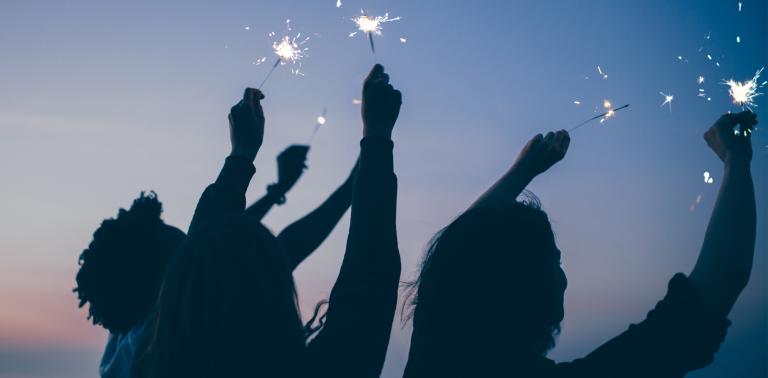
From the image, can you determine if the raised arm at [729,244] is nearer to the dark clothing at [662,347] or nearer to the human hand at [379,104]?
the dark clothing at [662,347]

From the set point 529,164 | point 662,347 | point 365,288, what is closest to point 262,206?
point 529,164

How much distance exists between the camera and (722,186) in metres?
2.32

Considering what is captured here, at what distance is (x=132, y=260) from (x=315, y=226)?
877 millimetres

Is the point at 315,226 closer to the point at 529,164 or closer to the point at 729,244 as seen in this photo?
the point at 529,164

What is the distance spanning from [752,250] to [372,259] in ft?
4.28

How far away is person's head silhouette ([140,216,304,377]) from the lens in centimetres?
181

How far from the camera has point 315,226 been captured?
3.08 metres

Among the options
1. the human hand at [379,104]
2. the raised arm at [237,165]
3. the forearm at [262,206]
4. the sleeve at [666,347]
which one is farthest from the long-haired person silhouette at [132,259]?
the sleeve at [666,347]

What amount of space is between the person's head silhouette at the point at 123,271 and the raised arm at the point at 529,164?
62.3 inches

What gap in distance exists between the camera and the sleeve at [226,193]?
2.82 metres

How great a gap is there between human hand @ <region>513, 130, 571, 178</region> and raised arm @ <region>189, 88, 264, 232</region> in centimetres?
135

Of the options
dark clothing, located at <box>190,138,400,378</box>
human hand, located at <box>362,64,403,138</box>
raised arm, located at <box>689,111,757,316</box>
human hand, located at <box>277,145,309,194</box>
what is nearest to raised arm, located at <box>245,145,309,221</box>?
human hand, located at <box>277,145,309,194</box>

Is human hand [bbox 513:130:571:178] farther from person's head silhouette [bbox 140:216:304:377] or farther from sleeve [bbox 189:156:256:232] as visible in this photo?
person's head silhouette [bbox 140:216:304:377]

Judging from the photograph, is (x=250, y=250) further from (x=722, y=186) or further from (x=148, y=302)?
(x=722, y=186)
